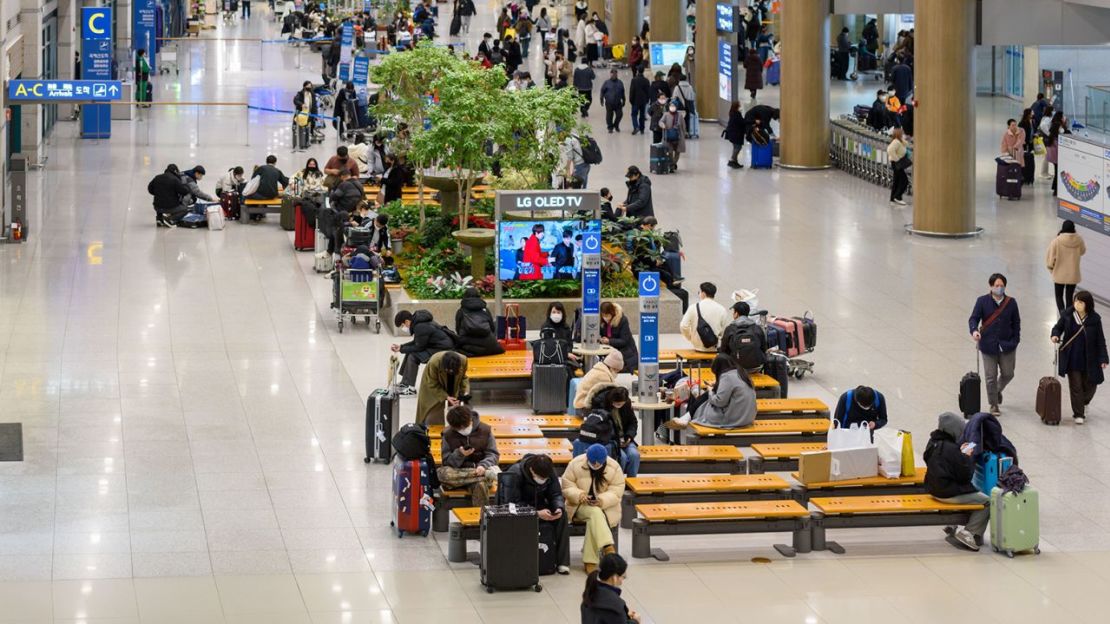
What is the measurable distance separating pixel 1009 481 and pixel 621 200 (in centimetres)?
1825

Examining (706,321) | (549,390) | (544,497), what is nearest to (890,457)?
(544,497)

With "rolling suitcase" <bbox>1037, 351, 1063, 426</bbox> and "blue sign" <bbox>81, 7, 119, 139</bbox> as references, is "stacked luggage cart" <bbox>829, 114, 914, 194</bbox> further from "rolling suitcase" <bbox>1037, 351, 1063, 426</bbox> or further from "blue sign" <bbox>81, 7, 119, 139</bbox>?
"blue sign" <bbox>81, 7, 119, 139</bbox>

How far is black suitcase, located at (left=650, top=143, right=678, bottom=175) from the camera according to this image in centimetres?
3531

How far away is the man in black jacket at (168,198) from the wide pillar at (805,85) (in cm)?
1204

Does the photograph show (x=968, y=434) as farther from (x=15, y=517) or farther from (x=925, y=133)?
(x=925, y=133)

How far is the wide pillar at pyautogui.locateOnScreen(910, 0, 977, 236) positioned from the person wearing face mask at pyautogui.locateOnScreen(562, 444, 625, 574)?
50.2ft

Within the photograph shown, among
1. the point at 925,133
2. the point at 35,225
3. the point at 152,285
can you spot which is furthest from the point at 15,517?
the point at 925,133

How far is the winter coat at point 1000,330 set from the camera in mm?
18219

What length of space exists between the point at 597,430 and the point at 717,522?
1361 mm

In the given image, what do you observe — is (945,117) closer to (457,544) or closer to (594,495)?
(594,495)

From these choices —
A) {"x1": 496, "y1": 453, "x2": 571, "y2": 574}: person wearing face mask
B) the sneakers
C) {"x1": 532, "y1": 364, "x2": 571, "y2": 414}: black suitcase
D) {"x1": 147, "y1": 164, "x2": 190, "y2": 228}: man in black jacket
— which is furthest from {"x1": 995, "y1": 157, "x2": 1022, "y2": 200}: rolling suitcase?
{"x1": 496, "y1": 453, "x2": 571, "y2": 574}: person wearing face mask

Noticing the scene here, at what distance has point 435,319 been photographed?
72.2ft

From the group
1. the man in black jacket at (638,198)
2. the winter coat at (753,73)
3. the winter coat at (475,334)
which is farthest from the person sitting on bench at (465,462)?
the winter coat at (753,73)

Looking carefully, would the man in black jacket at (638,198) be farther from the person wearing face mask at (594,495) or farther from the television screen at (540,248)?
the person wearing face mask at (594,495)
